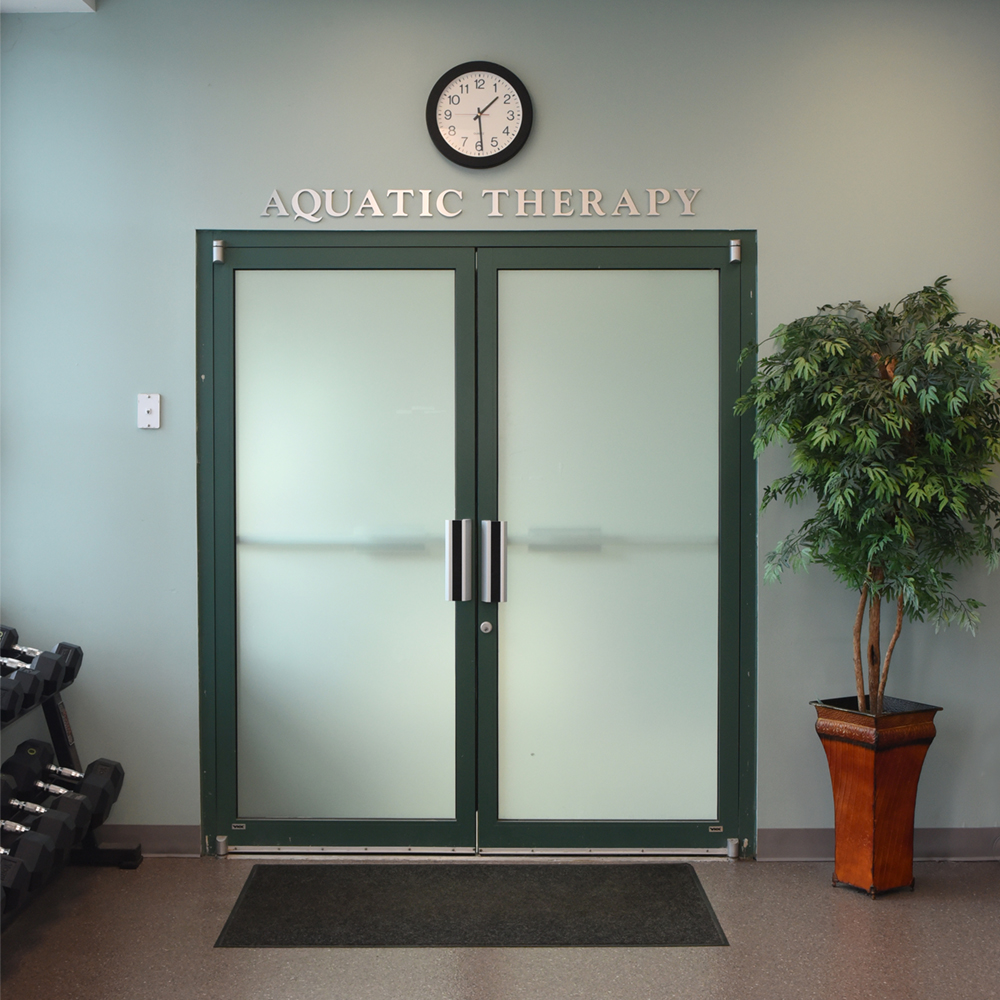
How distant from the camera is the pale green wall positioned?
10.2 ft

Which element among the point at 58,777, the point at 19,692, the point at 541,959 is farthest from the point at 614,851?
the point at 19,692

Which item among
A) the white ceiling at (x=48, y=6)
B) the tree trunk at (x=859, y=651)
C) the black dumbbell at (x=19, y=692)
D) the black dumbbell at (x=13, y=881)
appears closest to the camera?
the black dumbbell at (x=13, y=881)

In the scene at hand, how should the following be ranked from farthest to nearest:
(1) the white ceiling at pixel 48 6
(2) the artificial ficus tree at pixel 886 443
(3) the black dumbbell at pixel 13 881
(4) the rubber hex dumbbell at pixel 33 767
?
(1) the white ceiling at pixel 48 6 → (4) the rubber hex dumbbell at pixel 33 767 → (2) the artificial ficus tree at pixel 886 443 → (3) the black dumbbell at pixel 13 881

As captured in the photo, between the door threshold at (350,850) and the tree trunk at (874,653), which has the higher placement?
the tree trunk at (874,653)

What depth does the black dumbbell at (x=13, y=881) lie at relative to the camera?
2270 mm

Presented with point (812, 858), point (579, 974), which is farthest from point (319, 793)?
point (812, 858)

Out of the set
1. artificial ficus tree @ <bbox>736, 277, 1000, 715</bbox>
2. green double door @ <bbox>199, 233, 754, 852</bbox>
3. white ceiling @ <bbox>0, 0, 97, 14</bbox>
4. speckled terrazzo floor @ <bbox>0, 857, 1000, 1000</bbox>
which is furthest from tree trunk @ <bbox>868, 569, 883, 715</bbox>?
white ceiling @ <bbox>0, 0, 97, 14</bbox>

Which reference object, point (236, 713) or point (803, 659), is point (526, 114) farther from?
point (236, 713)

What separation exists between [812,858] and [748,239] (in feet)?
7.95

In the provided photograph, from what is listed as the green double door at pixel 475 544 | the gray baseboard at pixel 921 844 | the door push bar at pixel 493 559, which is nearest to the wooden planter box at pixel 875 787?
the gray baseboard at pixel 921 844

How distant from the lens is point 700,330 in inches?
125

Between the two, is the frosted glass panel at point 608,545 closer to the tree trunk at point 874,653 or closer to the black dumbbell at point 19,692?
the tree trunk at point 874,653

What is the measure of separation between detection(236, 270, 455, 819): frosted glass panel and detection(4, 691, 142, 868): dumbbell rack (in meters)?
0.44

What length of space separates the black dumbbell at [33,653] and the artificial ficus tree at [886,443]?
97.7 inches
